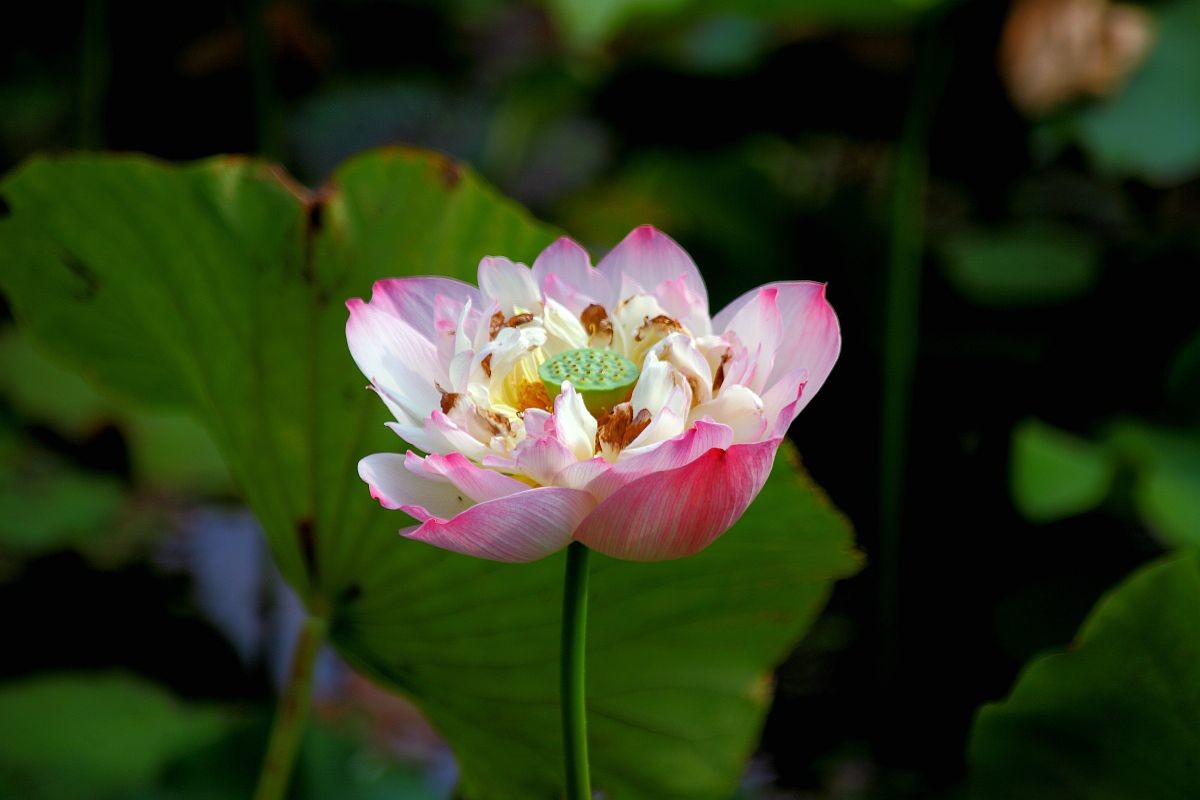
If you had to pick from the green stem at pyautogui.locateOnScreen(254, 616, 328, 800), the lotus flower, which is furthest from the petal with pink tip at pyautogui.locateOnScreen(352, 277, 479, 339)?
the green stem at pyautogui.locateOnScreen(254, 616, 328, 800)

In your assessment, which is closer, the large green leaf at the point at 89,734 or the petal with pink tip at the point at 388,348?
the petal with pink tip at the point at 388,348

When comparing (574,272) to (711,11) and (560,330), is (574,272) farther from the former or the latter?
(711,11)

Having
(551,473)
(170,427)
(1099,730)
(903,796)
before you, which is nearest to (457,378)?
(551,473)

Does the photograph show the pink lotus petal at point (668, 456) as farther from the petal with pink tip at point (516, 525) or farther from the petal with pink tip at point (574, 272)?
the petal with pink tip at point (574, 272)

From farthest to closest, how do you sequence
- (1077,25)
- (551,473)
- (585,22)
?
1. (1077,25)
2. (585,22)
3. (551,473)

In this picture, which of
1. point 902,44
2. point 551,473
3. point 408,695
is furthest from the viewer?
point 902,44

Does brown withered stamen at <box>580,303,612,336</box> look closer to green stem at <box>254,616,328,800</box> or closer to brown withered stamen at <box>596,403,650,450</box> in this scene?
brown withered stamen at <box>596,403,650,450</box>

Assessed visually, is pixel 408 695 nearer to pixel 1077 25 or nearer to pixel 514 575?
pixel 514 575

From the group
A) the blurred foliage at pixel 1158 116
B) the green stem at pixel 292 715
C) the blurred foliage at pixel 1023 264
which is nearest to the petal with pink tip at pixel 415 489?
the green stem at pixel 292 715
